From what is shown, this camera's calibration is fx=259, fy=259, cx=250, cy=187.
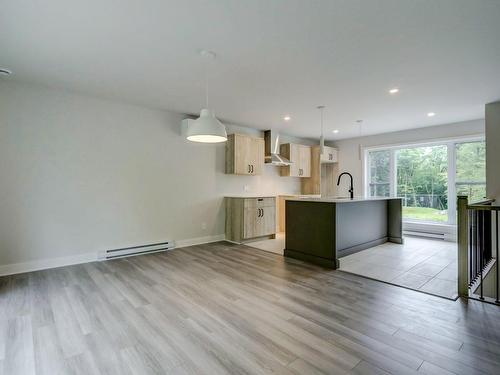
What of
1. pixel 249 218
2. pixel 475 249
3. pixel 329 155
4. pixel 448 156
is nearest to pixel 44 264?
pixel 249 218

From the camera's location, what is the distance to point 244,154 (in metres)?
5.88

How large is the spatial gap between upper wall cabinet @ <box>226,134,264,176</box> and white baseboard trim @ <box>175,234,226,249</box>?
4.85 feet

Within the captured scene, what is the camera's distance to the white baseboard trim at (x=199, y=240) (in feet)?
17.0

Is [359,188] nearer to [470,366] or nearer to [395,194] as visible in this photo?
[395,194]

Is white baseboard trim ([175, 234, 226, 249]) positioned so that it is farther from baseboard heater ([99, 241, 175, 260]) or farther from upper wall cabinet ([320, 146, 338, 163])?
upper wall cabinet ([320, 146, 338, 163])

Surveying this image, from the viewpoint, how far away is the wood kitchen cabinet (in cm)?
548

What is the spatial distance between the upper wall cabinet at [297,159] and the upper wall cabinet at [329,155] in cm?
50

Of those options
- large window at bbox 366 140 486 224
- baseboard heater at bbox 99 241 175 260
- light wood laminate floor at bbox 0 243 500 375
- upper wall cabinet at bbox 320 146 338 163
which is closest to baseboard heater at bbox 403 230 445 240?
Result: large window at bbox 366 140 486 224

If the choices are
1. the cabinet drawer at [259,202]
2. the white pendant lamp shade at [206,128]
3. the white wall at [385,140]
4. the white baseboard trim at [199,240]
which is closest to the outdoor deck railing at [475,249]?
the white wall at [385,140]

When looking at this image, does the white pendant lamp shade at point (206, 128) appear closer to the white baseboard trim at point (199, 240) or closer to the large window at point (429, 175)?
the white baseboard trim at point (199, 240)

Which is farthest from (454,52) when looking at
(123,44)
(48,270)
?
(48,270)

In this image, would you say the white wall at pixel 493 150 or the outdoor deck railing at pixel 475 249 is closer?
the outdoor deck railing at pixel 475 249

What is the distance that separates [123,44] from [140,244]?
10.8 feet

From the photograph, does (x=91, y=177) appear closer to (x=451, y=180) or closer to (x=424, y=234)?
(x=424, y=234)
